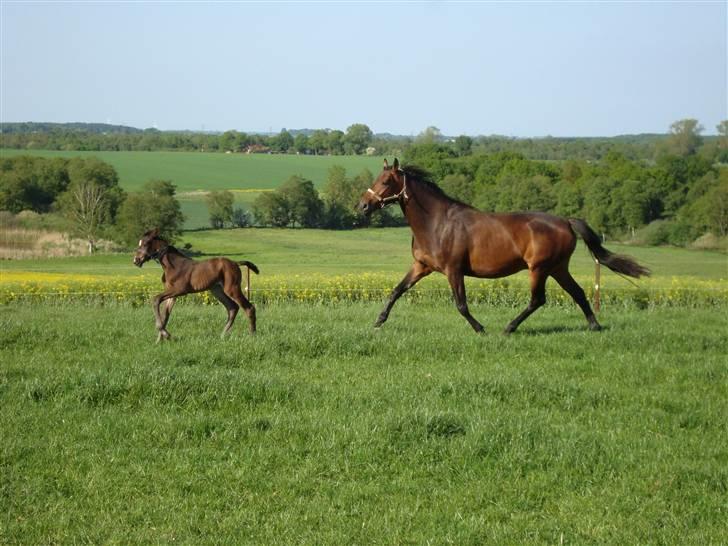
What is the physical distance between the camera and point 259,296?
2092 cm

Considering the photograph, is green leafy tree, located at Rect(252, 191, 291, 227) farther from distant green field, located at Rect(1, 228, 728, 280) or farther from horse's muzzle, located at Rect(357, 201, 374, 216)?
horse's muzzle, located at Rect(357, 201, 374, 216)

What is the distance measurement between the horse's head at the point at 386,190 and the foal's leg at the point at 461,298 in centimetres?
136

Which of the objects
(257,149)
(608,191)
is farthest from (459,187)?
(257,149)

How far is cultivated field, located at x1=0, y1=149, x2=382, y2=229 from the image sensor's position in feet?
313

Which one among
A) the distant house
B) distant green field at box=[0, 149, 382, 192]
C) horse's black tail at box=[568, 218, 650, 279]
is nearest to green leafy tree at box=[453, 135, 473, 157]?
distant green field at box=[0, 149, 382, 192]

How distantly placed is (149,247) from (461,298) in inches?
166

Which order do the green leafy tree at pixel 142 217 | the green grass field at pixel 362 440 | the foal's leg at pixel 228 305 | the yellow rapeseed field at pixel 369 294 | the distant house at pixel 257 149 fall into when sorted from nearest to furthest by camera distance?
the green grass field at pixel 362 440
the foal's leg at pixel 228 305
the yellow rapeseed field at pixel 369 294
the green leafy tree at pixel 142 217
the distant house at pixel 257 149

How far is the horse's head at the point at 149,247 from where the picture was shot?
12.6 meters

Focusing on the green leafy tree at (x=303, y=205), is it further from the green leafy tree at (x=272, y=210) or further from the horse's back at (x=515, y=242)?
the horse's back at (x=515, y=242)

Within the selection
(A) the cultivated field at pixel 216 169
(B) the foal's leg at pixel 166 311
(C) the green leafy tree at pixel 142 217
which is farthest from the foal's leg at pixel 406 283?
(A) the cultivated field at pixel 216 169

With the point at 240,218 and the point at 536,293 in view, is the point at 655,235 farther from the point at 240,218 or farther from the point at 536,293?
the point at 536,293

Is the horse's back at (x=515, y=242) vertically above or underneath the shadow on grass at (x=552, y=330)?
above

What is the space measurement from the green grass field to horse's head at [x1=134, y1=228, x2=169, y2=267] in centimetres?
105

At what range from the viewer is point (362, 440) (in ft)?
25.4
